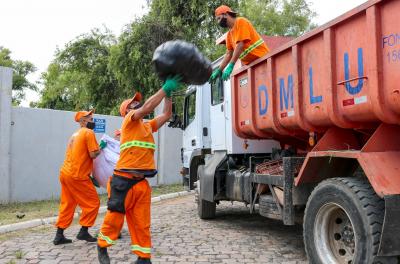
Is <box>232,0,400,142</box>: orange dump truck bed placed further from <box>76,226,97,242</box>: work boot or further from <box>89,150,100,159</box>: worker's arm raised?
<box>76,226,97,242</box>: work boot

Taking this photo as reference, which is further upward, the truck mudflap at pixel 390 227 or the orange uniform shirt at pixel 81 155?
the orange uniform shirt at pixel 81 155

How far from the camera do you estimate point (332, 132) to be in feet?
14.5

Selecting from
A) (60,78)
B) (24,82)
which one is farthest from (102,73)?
(24,82)

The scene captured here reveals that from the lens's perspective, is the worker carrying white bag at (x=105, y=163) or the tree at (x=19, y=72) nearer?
the worker carrying white bag at (x=105, y=163)

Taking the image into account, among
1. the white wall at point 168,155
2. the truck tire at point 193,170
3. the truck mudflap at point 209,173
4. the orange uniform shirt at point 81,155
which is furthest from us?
the white wall at point 168,155

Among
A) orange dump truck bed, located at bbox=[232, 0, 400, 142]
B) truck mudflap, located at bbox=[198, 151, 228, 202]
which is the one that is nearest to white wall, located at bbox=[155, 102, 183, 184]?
truck mudflap, located at bbox=[198, 151, 228, 202]

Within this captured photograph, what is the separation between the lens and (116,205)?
13.9 ft

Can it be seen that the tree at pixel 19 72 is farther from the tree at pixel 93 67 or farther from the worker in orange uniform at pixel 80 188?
the worker in orange uniform at pixel 80 188

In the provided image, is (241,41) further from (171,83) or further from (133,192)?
(133,192)

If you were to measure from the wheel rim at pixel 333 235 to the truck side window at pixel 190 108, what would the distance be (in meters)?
4.72

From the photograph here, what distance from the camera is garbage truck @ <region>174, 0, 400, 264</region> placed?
11.1 feet

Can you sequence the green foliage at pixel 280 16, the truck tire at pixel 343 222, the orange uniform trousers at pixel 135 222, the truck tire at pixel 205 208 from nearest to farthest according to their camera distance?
1. the truck tire at pixel 343 222
2. the orange uniform trousers at pixel 135 222
3. the truck tire at pixel 205 208
4. the green foliage at pixel 280 16

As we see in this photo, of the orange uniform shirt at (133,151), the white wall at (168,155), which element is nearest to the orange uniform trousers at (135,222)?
the orange uniform shirt at (133,151)

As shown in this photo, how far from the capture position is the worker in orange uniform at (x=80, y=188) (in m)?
5.75
